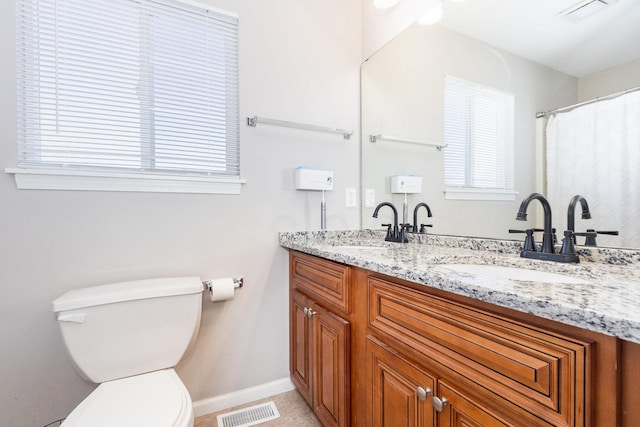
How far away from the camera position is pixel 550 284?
67 centimetres

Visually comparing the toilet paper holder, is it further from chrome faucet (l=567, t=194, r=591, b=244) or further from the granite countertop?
chrome faucet (l=567, t=194, r=591, b=244)

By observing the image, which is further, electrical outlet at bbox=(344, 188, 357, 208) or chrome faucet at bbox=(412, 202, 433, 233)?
electrical outlet at bbox=(344, 188, 357, 208)

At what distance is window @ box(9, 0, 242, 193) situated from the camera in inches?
49.1

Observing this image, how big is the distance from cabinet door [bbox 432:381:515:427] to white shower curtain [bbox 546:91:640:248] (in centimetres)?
72

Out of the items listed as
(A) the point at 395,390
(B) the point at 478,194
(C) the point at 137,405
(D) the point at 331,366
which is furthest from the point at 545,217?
(C) the point at 137,405

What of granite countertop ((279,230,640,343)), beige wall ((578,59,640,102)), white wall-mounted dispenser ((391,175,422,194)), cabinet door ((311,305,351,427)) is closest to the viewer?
granite countertop ((279,230,640,343))

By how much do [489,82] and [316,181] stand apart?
96cm

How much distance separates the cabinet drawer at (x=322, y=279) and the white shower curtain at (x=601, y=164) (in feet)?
2.63

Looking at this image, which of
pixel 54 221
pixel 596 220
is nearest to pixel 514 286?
pixel 596 220

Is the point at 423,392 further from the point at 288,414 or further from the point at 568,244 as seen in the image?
the point at 288,414

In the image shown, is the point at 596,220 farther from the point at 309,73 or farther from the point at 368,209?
the point at 309,73

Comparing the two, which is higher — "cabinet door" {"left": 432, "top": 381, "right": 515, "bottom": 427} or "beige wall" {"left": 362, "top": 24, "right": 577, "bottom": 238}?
"beige wall" {"left": 362, "top": 24, "right": 577, "bottom": 238}

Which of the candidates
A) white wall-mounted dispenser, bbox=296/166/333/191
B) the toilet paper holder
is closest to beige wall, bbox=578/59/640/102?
white wall-mounted dispenser, bbox=296/166/333/191

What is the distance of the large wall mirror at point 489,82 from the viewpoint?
0.98 m
